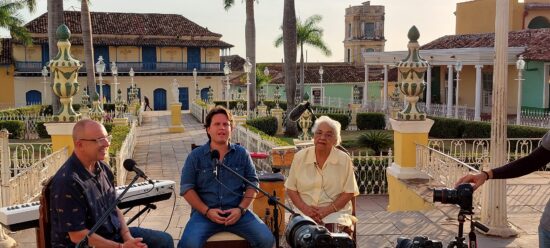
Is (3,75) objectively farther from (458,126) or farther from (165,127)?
(458,126)

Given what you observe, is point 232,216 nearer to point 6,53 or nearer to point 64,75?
point 64,75

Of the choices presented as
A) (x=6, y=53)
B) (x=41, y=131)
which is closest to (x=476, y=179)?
(x=41, y=131)

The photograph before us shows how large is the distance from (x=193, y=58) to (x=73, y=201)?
43.6 metres

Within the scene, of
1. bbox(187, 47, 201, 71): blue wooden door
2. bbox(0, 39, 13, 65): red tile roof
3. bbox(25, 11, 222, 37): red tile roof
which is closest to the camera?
bbox(0, 39, 13, 65): red tile roof

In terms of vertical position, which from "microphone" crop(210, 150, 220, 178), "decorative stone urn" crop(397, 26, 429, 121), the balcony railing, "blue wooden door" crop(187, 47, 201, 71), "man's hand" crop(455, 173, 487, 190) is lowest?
"man's hand" crop(455, 173, 487, 190)

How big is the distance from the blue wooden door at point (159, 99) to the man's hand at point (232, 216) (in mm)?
42669

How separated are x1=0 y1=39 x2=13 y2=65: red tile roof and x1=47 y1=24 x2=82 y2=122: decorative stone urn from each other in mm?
37823

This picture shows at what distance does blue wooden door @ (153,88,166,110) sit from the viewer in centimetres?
4653

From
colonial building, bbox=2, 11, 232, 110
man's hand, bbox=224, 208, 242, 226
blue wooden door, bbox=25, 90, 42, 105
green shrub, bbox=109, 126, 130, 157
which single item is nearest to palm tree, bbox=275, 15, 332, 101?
colonial building, bbox=2, 11, 232, 110

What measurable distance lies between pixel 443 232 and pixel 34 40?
4127cm

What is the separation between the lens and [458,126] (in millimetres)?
21719

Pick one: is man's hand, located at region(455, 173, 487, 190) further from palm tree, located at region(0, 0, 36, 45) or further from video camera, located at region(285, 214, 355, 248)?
palm tree, located at region(0, 0, 36, 45)

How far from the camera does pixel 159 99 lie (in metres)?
46.7

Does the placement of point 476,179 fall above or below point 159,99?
above
